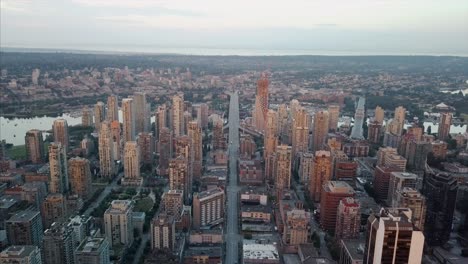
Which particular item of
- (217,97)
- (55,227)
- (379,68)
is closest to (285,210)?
(55,227)

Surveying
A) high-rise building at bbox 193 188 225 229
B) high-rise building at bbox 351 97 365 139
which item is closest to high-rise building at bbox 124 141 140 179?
high-rise building at bbox 193 188 225 229

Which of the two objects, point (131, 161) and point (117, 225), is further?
point (131, 161)

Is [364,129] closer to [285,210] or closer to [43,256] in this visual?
[285,210]

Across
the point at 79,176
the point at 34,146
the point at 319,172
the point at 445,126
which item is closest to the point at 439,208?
the point at 319,172

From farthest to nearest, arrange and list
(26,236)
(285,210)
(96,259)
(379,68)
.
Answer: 1. (379,68)
2. (285,210)
3. (26,236)
4. (96,259)

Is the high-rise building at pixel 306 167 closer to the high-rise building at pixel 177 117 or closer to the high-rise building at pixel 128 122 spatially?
the high-rise building at pixel 177 117

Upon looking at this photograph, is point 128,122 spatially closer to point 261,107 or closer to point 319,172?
point 261,107

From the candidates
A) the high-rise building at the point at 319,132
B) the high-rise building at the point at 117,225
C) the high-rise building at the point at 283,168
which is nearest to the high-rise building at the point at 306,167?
the high-rise building at the point at 283,168
